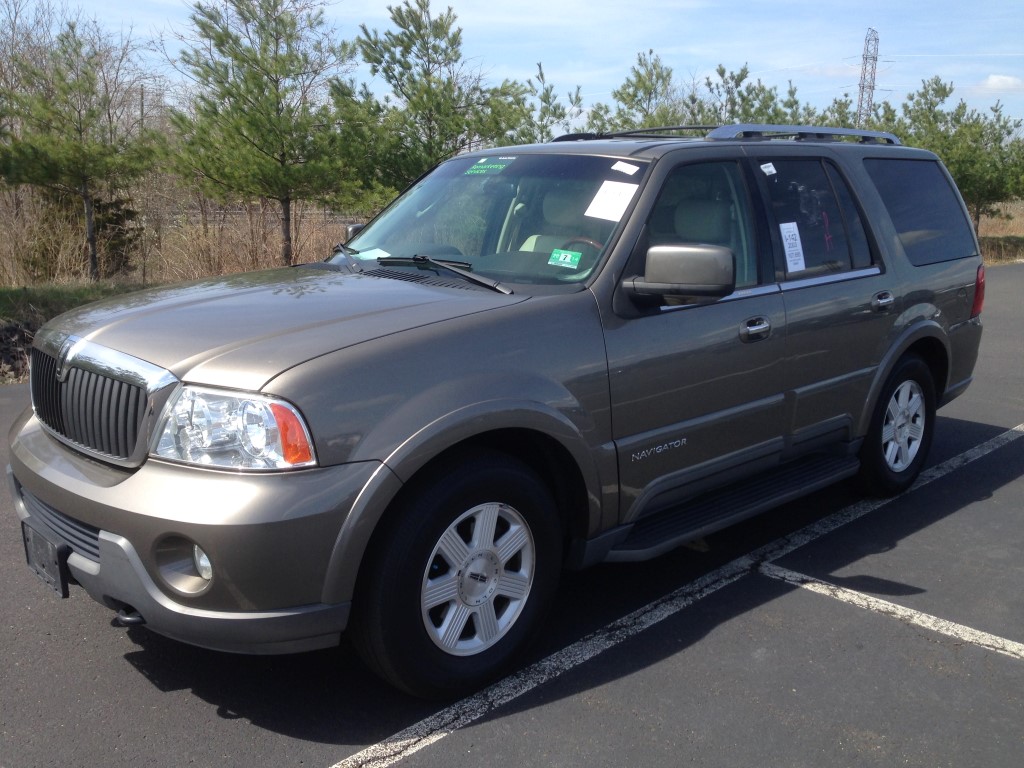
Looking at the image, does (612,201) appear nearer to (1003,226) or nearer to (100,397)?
(100,397)

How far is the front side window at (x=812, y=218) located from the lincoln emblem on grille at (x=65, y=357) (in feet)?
9.73

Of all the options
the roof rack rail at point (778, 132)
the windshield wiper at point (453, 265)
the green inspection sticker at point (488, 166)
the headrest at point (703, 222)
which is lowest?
the windshield wiper at point (453, 265)

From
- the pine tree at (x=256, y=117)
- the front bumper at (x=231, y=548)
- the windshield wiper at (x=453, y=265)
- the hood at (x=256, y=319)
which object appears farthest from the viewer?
the pine tree at (x=256, y=117)

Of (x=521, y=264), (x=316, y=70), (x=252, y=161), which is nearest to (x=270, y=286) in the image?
(x=521, y=264)

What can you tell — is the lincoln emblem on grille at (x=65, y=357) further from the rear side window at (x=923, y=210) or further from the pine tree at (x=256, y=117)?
the pine tree at (x=256, y=117)

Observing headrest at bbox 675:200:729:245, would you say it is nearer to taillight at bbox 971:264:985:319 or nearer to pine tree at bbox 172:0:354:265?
taillight at bbox 971:264:985:319

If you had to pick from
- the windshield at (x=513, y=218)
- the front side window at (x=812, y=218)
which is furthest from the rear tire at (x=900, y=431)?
the windshield at (x=513, y=218)

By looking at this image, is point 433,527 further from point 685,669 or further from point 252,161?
point 252,161

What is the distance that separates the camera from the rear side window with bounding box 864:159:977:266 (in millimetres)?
5223

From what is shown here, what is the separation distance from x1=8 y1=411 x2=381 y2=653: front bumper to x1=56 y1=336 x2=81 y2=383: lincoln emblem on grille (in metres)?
0.55

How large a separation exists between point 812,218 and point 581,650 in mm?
2370

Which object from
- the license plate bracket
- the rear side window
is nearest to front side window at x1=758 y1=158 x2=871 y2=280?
the rear side window

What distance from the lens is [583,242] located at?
3844 mm

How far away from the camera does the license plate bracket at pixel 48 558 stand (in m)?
3.04
